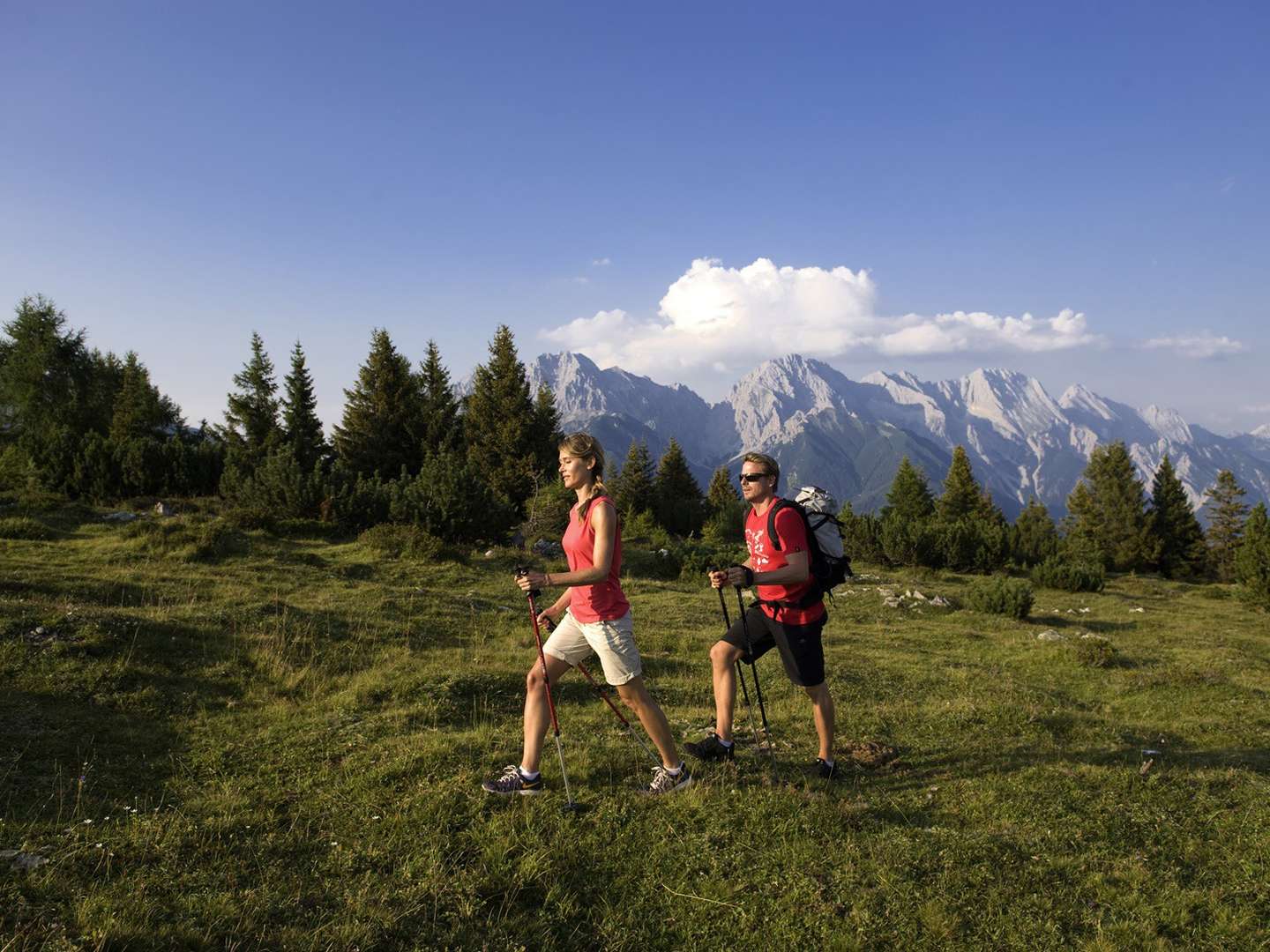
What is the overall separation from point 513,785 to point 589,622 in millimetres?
1346

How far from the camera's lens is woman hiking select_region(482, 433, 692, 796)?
438 cm

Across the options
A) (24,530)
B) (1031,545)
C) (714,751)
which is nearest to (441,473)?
(24,530)

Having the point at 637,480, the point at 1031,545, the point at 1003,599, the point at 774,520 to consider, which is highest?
the point at 637,480

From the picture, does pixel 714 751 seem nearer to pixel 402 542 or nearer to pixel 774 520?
pixel 774 520

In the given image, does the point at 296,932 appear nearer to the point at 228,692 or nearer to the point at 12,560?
the point at 228,692

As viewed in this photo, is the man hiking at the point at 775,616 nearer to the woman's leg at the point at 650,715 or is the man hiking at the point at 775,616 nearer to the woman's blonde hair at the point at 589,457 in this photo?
the woman's leg at the point at 650,715

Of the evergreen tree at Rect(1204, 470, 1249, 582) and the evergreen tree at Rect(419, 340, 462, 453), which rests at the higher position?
the evergreen tree at Rect(419, 340, 462, 453)

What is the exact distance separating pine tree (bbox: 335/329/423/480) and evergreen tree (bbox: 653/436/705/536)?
15586 mm

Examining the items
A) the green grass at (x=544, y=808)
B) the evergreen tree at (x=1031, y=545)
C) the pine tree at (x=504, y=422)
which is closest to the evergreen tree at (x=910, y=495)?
the evergreen tree at (x=1031, y=545)

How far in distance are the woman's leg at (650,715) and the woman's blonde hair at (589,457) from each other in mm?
1256

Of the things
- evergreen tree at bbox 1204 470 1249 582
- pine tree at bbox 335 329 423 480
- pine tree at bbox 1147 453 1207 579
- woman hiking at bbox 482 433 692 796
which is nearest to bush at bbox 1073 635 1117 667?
woman hiking at bbox 482 433 692 796

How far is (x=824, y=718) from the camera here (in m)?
5.30

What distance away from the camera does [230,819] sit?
416 cm

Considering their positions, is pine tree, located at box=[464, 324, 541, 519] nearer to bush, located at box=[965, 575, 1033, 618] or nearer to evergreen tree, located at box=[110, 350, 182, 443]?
evergreen tree, located at box=[110, 350, 182, 443]
